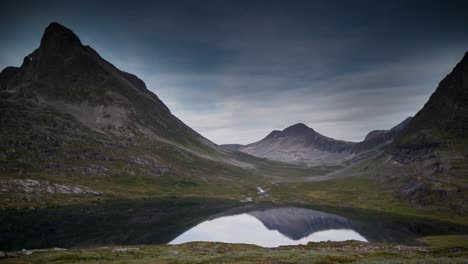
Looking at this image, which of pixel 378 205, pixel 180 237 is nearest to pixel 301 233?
pixel 180 237

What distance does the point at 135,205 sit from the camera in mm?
155000

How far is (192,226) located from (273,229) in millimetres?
36634

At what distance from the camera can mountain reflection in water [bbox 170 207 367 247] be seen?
336 ft

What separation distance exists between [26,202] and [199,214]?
83094 mm

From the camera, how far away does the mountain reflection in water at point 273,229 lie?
102562 mm

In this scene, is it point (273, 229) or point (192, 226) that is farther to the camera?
point (273, 229)

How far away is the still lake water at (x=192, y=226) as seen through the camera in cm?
8762

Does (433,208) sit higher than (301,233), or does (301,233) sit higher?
(433,208)

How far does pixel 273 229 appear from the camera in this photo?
408 ft

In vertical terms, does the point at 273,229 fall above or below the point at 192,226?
below

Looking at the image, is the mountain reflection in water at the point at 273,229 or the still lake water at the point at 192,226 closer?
the still lake water at the point at 192,226

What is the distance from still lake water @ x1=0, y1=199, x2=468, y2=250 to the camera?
87.6 metres

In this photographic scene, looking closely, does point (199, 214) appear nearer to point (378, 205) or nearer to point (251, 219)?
point (251, 219)

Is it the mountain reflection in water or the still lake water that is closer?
the still lake water
